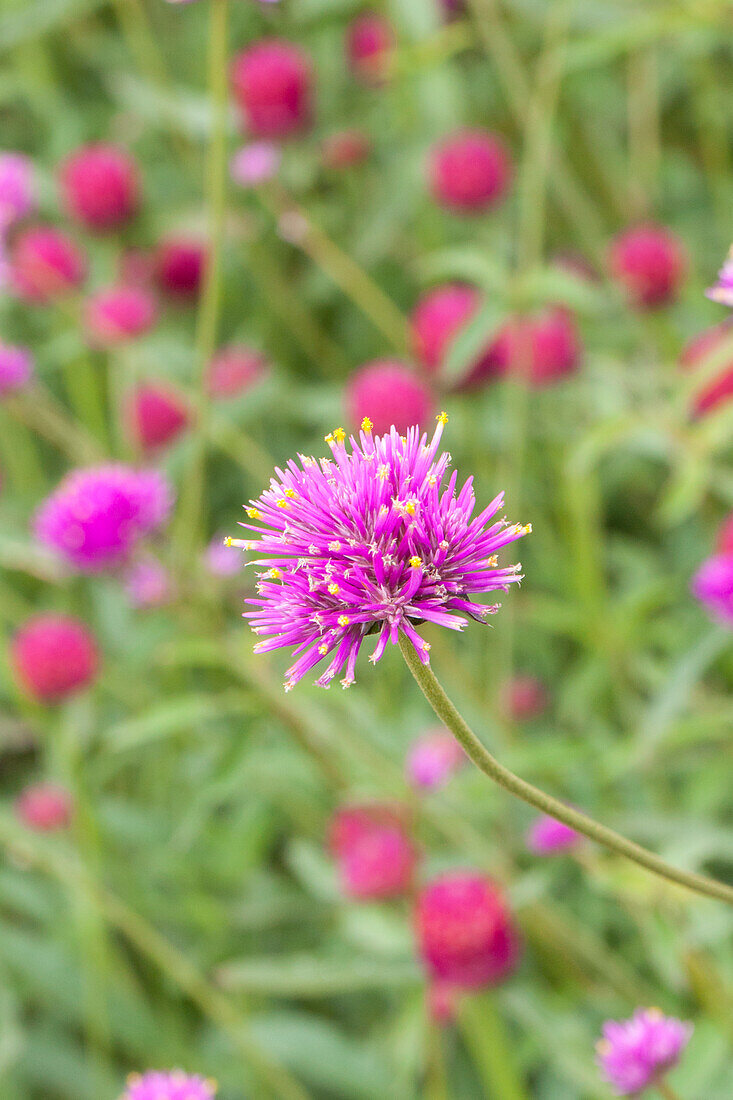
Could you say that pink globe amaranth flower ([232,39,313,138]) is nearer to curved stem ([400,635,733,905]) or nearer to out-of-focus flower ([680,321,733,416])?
out-of-focus flower ([680,321,733,416])

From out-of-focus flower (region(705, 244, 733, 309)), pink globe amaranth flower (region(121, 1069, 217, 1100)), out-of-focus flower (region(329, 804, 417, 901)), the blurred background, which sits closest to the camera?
out-of-focus flower (region(705, 244, 733, 309))

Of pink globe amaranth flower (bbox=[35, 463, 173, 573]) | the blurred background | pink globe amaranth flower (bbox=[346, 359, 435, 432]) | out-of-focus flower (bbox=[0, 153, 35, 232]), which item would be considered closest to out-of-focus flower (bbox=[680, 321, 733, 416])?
the blurred background

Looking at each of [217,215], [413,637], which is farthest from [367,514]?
[217,215]

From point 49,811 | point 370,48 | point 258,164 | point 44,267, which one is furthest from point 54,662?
point 370,48

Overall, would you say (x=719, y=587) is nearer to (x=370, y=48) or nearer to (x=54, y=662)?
(x=54, y=662)

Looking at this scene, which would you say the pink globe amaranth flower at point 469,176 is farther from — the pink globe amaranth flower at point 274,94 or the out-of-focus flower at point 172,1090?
the out-of-focus flower at point 172,1090

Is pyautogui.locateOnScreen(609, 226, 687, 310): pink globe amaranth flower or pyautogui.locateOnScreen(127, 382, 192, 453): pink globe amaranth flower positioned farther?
pyautogui.locateOnScreen(127, 382, 192, 453): pink globe amaranth flower
